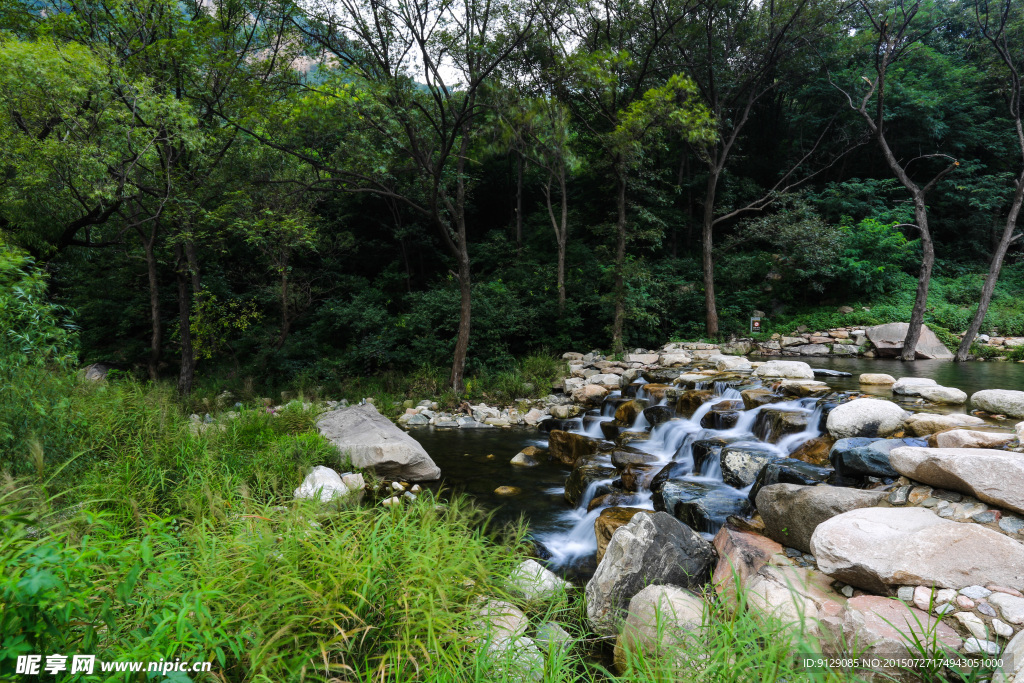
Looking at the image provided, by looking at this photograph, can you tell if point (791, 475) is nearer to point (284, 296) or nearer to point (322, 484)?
point (322, 484)

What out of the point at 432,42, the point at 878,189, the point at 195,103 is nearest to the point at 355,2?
Answer: the point at 432,42

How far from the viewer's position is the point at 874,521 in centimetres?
279

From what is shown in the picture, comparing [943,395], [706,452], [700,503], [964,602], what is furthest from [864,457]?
[943,395]

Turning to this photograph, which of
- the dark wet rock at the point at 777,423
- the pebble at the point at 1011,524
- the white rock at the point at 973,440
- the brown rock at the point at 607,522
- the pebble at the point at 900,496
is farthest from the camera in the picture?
the dark wet rock at the point at 777,423

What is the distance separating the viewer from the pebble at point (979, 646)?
1.97 metres

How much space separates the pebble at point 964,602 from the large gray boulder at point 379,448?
4.88 metres

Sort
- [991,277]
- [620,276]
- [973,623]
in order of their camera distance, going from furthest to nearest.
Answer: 1. [620,276]
2. [991,277]
3. [973,623]

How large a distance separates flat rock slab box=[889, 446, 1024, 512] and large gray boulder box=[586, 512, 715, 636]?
5.05 feet

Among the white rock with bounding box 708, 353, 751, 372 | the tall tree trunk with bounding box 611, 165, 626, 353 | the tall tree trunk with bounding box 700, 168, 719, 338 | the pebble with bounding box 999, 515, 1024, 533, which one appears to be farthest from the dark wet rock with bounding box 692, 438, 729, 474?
the tall tree trunk with bounding box 700, 168, 719, 338

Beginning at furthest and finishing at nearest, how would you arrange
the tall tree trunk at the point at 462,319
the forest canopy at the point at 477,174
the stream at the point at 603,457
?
the tall tree trunk at the point at 462,319, the forest canopy at the point at 477,174, the stream at the point at 603,457

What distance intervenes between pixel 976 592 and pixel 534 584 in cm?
225

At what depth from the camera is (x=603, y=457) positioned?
6.22 meters

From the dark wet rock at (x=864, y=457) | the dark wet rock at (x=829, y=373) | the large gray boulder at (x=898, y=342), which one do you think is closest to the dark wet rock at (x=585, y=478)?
the dark wet rock at (x=864, y=457)

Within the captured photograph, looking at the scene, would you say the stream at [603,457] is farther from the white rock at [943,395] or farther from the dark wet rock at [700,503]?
the white rock at [943,395]
